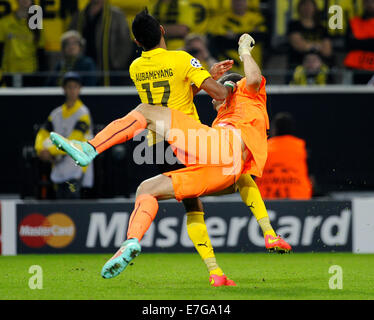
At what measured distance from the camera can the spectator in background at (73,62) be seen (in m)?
10.6

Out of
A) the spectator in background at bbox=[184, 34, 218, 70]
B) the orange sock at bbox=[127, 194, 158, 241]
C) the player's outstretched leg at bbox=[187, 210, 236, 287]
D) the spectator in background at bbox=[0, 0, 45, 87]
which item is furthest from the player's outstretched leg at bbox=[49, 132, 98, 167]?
the spectator in background at bbox=[0, 0, 45, 87]

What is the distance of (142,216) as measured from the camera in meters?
6.07

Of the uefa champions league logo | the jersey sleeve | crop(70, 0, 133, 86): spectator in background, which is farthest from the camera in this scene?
crop(70, 0, 133, 86): spectator in background

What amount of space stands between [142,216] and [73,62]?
16.5ft

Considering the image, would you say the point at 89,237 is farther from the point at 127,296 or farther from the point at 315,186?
the point at 127,296

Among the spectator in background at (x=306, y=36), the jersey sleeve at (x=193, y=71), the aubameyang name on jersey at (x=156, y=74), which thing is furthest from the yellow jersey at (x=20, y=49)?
the jersey sleeve at (x=193, y=71)

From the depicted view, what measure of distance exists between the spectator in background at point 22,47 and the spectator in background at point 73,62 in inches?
14.9

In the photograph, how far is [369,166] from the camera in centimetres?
1088

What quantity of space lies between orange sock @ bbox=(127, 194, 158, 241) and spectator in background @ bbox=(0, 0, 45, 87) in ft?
17.8

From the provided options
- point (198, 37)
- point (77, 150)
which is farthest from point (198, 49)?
point (77, 150)

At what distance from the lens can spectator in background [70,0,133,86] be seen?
10859mm

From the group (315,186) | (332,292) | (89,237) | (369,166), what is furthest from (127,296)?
(369,166)

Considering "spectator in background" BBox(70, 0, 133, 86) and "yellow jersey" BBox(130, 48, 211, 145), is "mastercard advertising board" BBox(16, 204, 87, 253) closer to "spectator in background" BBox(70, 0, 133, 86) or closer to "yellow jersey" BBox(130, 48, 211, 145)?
"spectator in background" BBox(70, 0, 133, 86)
